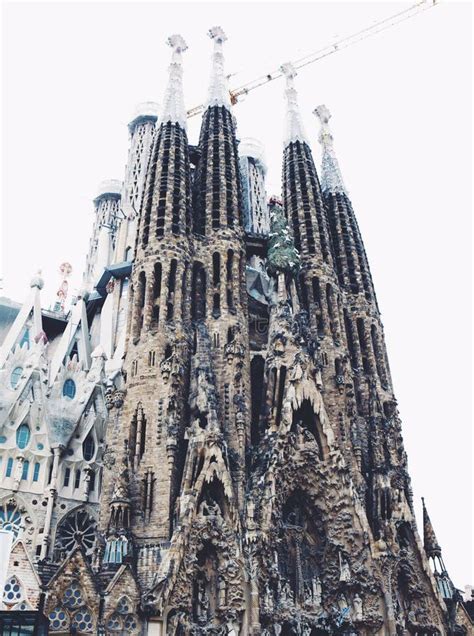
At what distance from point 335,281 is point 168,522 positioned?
50.9 feet

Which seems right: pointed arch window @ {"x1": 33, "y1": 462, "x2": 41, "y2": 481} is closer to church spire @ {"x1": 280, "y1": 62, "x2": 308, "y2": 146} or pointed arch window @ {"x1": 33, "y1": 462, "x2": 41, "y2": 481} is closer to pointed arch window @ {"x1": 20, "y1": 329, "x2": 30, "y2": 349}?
pointed arch window @ {"x1": 20, "y1": 329, "x2": 30, "y2": 349}

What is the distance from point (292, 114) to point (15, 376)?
860 inches

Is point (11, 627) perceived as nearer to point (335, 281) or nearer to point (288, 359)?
point (288, 359)

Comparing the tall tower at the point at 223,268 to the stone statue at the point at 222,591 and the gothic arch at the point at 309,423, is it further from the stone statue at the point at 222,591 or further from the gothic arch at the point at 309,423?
the stone statue at the point at 222,591

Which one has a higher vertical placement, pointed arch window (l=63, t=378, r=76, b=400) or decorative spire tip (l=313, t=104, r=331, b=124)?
decorative spire tip (l=313, t=104, r=331, b=124)

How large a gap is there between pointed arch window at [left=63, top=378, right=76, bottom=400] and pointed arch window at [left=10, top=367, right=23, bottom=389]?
86.9 inches

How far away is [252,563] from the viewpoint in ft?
67.1

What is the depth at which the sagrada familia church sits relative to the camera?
65.5 feet

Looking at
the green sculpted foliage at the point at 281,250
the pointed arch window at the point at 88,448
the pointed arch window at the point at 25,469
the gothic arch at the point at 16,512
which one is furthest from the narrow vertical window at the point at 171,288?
the gothic arch at the point at 16,512

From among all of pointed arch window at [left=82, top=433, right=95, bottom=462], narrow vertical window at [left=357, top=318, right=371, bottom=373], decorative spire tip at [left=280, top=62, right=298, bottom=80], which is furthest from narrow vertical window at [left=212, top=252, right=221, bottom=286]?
decorative spire tip at [left=280, top=62, right=298, bottom=80]

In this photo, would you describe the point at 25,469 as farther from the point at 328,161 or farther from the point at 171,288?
the point at 328,161

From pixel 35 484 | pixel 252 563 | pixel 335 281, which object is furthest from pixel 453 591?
pixel 35 484

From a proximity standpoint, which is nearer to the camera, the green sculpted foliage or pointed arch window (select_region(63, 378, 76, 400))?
the green sculpted foliage

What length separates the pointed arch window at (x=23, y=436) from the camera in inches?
1019
